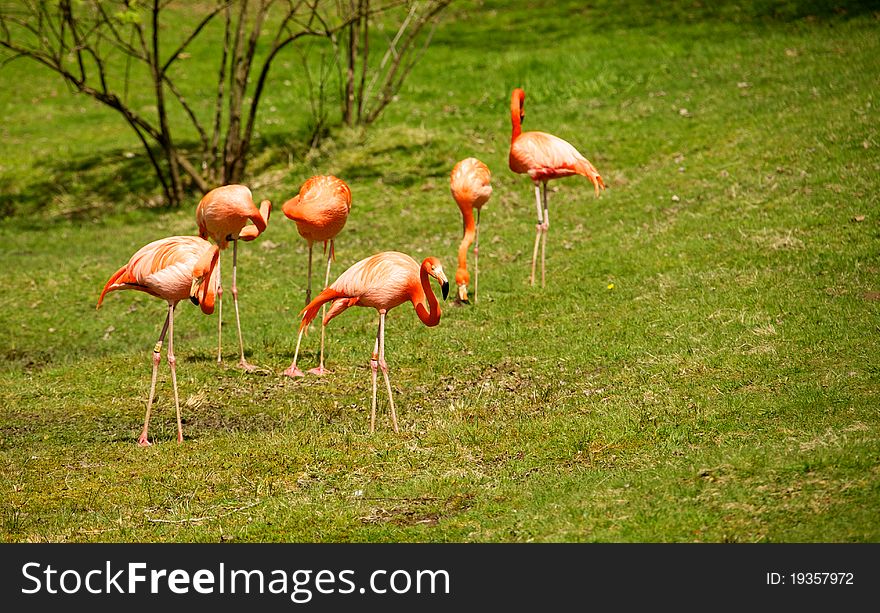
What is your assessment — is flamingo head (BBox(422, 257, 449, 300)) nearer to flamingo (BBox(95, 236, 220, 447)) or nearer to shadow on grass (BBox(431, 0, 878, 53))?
flamingo (BBox(95, 236, 220, 447))

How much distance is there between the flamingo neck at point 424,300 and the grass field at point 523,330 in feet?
2.54

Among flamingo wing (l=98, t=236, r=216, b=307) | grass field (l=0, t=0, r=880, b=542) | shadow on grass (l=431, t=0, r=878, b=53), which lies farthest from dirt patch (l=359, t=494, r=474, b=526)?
shadow on grass (l=431, t=0, r=878, b=53)

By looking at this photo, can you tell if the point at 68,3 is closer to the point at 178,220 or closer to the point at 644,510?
the point at 178,220

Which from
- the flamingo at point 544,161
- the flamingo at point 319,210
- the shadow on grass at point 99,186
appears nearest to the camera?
the flamingo at point 319,210

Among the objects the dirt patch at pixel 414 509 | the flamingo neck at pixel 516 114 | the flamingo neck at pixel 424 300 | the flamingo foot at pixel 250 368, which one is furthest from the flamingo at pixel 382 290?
the flamingo neck at pixel 516 114

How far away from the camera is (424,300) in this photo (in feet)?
25.8

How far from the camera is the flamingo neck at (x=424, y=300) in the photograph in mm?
7809

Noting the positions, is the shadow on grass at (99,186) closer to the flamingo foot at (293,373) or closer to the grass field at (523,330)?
the grass field at (523,330)

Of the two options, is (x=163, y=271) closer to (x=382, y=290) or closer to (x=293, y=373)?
(x=382, y=290)

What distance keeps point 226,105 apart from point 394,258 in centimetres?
1355
